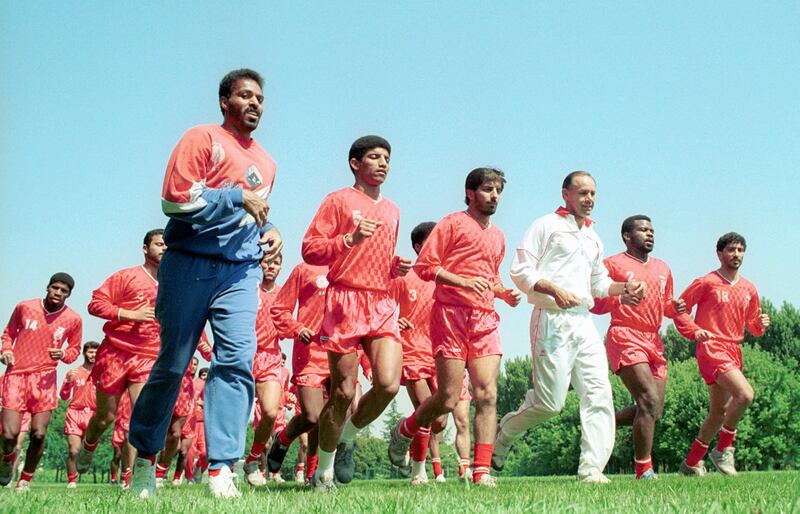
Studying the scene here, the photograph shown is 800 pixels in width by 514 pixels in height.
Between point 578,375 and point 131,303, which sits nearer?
point 578,375

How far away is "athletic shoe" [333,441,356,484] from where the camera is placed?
8.14 metres

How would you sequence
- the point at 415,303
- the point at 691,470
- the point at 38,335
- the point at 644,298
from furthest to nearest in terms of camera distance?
the point at 38,335 → the point at 691,470 → the point at 415,303 → the point at 644,298

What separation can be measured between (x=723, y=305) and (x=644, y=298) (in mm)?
2039

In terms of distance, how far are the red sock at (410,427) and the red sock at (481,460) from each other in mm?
1110

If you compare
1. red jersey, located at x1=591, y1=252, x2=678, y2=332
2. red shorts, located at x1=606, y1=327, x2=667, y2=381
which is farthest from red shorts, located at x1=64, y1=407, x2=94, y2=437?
red shorts, located at x1=606, y1=327, x2=667, y2=381

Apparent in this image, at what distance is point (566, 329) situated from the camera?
26.9 feet

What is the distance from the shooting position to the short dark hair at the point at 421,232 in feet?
38.2

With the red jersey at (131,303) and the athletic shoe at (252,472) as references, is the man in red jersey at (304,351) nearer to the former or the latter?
the athletic shoe at (252,472)

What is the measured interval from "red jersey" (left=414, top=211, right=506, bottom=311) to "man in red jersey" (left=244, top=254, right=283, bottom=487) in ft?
12.1

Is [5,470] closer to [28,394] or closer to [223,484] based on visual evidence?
[28,394]

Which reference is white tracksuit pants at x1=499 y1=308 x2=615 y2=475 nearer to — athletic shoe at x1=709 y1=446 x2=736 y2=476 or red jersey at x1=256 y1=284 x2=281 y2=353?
red jersey at x1=256 y1=284 x2=281 y2=353

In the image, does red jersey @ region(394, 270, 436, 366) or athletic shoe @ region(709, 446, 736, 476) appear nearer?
red jersey @ region(394, 270, 436, 366)

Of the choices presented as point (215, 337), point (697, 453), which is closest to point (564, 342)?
point (215, 337)

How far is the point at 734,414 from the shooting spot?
12492 millimetres
